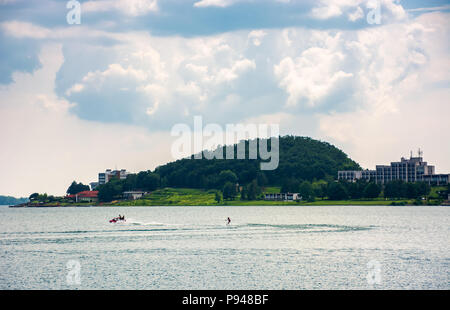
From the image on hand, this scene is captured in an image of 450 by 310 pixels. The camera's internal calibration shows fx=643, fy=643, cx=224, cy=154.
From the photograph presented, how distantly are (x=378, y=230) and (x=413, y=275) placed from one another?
66.6 meters

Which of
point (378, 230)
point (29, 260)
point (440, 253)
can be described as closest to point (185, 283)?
point (29, 260)

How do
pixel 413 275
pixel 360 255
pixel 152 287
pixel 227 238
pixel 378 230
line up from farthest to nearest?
pixel 378 230, pixel 227 238, pixel 360 255, pixel 413 275, pixel 152 287

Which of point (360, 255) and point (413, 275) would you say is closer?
point (413, 275)

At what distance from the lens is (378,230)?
436 feet

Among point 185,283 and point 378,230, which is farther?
point 378,230

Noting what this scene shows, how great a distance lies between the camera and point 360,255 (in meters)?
85.8

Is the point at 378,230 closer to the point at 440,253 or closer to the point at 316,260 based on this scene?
the point at 440,253

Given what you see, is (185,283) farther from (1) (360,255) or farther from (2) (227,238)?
(2) (227,238)

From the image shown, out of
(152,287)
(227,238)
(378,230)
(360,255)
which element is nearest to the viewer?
(152,287)

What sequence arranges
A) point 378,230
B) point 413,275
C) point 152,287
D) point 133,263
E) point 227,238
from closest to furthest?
1. point 152,287
2. point 413,275
3. point 133,263
4. point 227,238
5. point 378,230

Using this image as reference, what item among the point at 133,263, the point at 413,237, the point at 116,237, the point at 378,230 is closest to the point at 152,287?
the point at 133,263

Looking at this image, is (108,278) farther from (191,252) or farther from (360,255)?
(360,255)

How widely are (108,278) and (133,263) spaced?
10.8 metres

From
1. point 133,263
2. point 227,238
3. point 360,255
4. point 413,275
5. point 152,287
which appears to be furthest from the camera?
point 227,238
